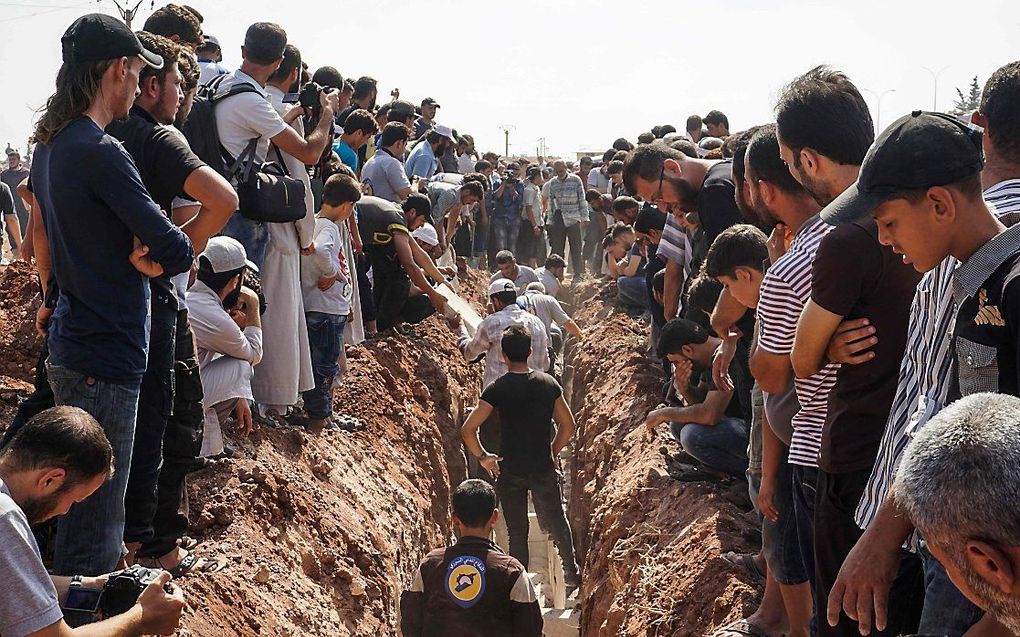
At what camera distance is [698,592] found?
562cm

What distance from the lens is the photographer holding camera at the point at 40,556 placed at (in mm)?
2787

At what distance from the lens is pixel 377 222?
9906 millimetres

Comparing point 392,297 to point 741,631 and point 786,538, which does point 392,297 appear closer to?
point 741,631

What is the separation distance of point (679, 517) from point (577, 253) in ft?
50.2

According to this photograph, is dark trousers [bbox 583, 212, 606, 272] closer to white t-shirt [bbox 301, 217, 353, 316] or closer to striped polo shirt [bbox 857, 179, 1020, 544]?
white t-shirt [bbox 301, 217, 353, 316]

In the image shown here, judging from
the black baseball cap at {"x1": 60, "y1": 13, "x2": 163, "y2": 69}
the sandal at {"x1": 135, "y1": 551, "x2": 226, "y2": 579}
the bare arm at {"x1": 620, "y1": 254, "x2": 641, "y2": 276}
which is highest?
the black baseball cap at {"x1": 60, "y1": 13, "x2": 163, "y2": 69}

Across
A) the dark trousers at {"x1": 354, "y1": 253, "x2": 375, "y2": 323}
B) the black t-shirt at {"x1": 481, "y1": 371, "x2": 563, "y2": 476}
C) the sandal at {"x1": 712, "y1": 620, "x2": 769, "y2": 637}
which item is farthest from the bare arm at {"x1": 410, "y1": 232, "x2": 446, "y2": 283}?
the sandal at {"x1": 712, "y1": 620, "x2": 769, "y2": 637}

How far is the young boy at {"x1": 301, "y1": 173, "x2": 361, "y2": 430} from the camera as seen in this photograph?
768 cm

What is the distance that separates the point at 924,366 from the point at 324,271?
18.0 ft

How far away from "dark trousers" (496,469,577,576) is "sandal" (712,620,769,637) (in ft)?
14.2

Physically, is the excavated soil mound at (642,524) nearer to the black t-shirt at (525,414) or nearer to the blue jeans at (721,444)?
the blue jeans at (721,444)

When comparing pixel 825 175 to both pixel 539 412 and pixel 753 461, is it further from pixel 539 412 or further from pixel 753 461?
pixel 539 412

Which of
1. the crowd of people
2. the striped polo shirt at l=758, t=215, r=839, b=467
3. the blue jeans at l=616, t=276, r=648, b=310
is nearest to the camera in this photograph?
the crowd of people

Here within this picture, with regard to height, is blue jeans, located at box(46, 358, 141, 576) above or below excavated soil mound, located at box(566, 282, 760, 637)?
above
